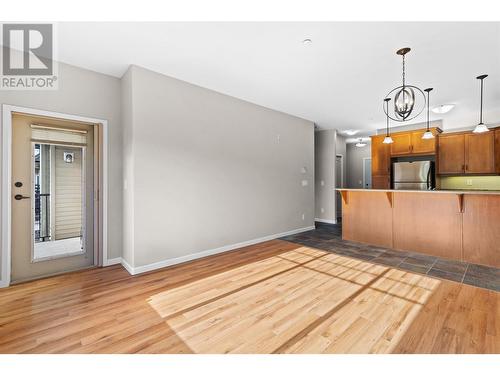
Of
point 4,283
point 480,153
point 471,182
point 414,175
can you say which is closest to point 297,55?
point 4,283

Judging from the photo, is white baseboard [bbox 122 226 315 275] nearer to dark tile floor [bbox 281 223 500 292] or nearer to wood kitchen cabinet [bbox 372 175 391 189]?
dark tile floor [bbox 281 223 500 292]

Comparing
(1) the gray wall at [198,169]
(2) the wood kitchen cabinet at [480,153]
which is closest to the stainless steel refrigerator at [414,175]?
(2) the wood kitchen cabinet at [480,153]

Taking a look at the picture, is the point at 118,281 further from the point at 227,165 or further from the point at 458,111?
the point at 458,111

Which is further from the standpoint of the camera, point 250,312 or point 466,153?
point 466,153

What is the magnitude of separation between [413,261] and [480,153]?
3652 millimetres

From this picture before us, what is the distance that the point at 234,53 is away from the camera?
2.81 metres

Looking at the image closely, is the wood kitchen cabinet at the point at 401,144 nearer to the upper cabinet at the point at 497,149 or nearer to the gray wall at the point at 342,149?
the upper cabinet at the point at 497,149

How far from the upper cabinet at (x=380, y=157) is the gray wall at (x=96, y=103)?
621 centimetres

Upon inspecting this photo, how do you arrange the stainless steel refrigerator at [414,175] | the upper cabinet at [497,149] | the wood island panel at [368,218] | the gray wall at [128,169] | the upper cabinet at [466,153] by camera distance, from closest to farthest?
the gray wall at [128,169]
the wood island panel at [368,218]
the upper cabinet at [497,149]
the upper cabinet at [466,153]
the stainless steel refrigerator at [414,175]

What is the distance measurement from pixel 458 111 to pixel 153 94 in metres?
6.36

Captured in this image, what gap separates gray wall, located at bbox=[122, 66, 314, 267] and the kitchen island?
155 cm

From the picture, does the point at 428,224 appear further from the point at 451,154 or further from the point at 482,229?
the point at 451,154

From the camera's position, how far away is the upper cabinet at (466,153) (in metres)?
5.00

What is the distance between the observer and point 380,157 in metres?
6.30
